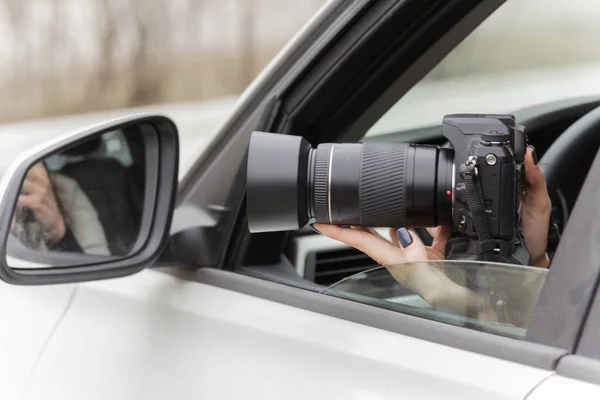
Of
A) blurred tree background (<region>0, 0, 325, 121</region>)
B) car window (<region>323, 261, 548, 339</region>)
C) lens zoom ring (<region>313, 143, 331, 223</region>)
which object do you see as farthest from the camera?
blurred tree background (<region>0, 0, 325, 121</region>)

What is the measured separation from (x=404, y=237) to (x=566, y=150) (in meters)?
0.53

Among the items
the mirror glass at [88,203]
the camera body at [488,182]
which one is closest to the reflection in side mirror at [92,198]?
the mirror glass at [88,203]

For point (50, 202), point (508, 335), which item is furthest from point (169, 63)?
point (508, 335)

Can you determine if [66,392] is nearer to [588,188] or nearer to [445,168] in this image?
[445,168]

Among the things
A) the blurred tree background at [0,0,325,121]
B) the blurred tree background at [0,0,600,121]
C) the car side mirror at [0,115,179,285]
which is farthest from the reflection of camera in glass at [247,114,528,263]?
the blurred tree background at [0,0,325,121]

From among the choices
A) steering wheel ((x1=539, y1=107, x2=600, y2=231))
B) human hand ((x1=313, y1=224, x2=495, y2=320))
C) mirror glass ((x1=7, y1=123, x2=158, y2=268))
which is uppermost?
steering wheel ((x1=539, y1=107, x2=600, y2=231))

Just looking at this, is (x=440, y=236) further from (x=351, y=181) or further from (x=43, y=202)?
(x=43, y=202)

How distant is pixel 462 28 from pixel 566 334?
703 millimetres

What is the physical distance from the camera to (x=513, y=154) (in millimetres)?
1256

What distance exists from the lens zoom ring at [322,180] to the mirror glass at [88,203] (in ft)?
1.30

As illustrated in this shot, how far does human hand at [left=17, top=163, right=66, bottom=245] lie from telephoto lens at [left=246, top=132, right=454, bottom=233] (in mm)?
412

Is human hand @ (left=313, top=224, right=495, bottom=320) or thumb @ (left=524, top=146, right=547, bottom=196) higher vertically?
thumb @ (left=524, top=146, right=547, bottom=196)

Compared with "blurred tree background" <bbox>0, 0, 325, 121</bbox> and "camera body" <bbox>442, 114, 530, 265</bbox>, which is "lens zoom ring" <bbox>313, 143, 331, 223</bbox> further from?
"blurred tree background" <bbox>0, 0, 325, 121</bbox>

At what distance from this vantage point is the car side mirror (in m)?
1.55
